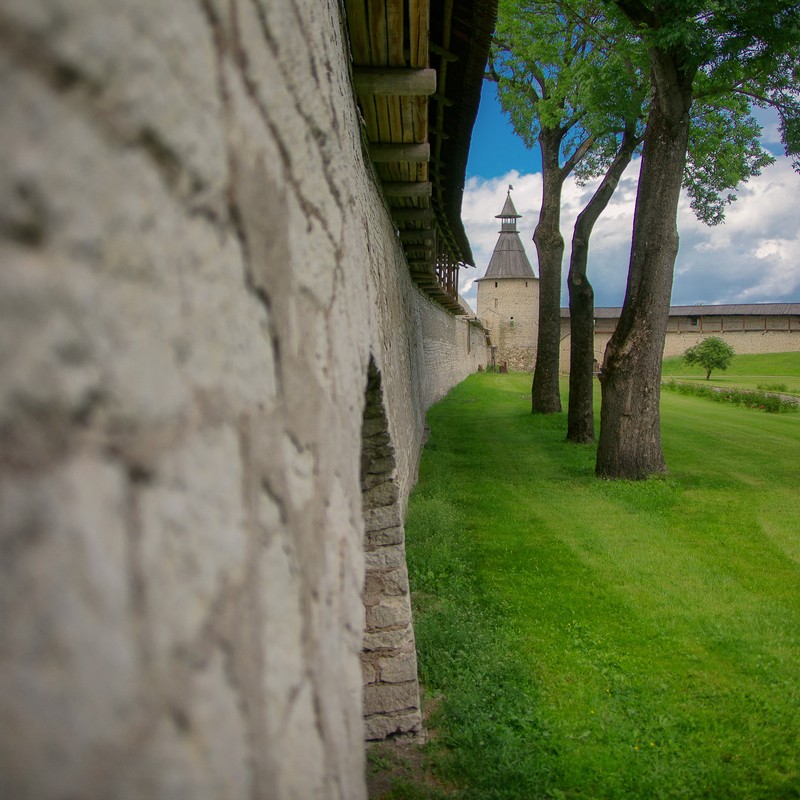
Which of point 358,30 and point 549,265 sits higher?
point 549,265

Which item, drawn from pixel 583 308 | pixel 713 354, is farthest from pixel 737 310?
pixel 583 308

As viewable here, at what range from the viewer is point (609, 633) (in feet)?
16.0

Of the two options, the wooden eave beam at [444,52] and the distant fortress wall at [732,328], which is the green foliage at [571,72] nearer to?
the wooden eave beam at [444,52]

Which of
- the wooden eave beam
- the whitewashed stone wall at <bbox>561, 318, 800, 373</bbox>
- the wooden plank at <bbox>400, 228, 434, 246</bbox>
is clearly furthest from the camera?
the whitewashed stone wall at <bbox>561, 318, 800, 373</bbox>

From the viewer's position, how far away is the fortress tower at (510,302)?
146 feet

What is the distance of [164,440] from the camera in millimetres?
814

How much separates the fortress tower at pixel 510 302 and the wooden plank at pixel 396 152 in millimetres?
39820

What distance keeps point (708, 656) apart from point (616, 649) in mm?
590

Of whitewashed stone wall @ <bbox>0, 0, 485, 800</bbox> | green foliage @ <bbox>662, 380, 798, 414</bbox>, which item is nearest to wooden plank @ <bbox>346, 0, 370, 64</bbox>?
whitewashed stone wall @ <bbox>0, 0, 485, 800</bbox>

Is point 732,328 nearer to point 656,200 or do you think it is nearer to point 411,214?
point 656,200

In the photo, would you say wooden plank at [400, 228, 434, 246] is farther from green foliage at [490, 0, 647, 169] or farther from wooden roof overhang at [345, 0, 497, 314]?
green foliage at [490, 0, 647, 169]

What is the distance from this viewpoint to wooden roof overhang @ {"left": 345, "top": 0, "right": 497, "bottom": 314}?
140 inches

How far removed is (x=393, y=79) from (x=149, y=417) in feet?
11.9

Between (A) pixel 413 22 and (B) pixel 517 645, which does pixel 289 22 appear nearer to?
(A) pixel 413 22
